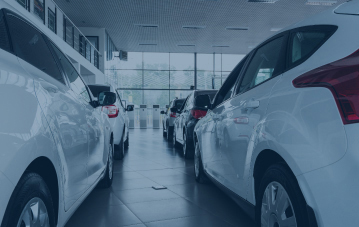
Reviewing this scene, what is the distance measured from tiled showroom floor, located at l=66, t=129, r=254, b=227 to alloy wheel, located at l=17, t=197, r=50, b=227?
136 centimetres

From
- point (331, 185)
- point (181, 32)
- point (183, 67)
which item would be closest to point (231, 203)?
point (331, 185)

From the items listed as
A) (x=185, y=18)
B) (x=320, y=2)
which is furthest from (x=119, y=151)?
(x=320, y=2)

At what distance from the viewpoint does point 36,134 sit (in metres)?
1.51

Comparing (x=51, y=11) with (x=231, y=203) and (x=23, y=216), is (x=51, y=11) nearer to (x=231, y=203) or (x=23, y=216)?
(x=231, y=203)

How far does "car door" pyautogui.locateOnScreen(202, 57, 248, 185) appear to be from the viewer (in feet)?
Result: 9.99

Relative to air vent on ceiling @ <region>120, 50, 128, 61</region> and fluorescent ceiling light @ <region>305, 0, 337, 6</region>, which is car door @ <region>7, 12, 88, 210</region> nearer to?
fluorescent ceiling light @ <region>305, 0, 337, 6</region>

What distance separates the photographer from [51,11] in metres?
11.8

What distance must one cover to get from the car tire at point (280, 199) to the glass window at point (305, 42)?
634 mm

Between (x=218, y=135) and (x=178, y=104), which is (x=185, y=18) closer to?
(x=178, y=104)

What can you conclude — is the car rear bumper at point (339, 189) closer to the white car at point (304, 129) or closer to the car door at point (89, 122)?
the white car at point (304, 129)

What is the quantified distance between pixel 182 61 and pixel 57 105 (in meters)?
22.3

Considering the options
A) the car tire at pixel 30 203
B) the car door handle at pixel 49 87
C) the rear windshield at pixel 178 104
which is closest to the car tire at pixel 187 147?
the rear windshield at pixel 178 104

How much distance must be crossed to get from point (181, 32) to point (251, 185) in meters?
16.2

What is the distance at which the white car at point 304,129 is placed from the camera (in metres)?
1.37
